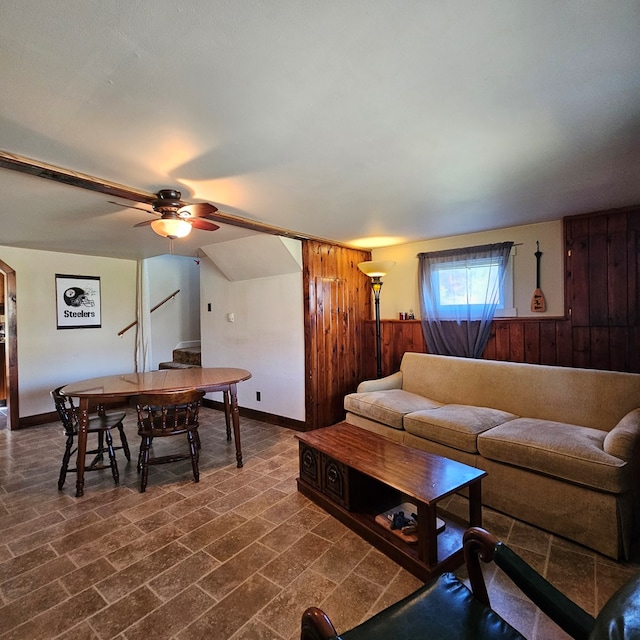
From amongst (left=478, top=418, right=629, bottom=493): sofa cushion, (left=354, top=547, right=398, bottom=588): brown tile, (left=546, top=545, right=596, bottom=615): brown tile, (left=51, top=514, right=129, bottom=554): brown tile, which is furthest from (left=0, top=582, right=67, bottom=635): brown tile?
(left=478, top=418, right=629, bottom=493): sofa cushion

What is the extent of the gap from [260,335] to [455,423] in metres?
2.69

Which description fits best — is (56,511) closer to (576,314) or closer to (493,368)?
(493,368)

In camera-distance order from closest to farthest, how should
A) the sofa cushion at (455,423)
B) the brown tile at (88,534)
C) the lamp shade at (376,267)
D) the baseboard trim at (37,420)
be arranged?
the brown tile at (88,534)
the sofa cushion at (455,423)
the lamp shade at (376,267)
the baseboard trim at (37,420)

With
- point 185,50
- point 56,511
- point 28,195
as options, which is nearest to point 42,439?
point 56,511

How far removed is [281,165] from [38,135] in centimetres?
117

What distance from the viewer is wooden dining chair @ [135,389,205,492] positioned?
264cm

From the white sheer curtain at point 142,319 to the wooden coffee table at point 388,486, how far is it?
153 inches

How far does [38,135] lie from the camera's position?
1665 millimetres

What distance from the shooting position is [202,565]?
188cm

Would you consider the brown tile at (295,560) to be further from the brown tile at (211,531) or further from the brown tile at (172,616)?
the brown tile at (211,531)

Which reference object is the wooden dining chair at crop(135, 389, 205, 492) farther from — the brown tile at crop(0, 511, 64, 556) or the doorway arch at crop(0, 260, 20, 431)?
the doorway arch at crop(0, 260, 20, 431)

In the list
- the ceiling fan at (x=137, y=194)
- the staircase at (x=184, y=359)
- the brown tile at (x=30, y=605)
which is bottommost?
the brown tile at (x=30, y=605)

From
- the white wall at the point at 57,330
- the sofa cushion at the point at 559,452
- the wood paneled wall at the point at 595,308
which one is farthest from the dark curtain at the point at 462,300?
the white wall at the point at 57,330

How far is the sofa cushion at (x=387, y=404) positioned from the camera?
318 centimetres
